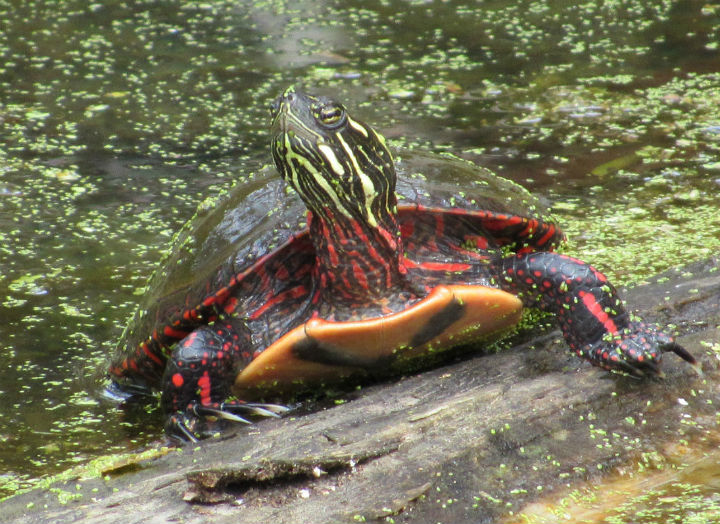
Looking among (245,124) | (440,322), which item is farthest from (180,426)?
(245,124)

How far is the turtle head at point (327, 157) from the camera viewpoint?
9.56 ft

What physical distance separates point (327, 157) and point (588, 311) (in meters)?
1.02

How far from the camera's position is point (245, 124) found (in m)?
6.70

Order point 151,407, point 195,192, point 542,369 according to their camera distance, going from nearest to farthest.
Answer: point 542,369, point 151,407, point 195,192

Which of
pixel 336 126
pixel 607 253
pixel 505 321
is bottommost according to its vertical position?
pixel 607 253

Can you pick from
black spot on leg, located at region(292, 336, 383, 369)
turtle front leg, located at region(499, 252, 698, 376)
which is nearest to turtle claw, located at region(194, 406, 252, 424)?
black spot on leg, located at region(292, 336, 383, 369)

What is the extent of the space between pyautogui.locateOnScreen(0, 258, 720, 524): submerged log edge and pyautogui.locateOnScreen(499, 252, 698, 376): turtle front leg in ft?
0.23

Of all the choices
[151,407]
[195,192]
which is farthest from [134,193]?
[151,407]

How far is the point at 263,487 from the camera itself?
218cm

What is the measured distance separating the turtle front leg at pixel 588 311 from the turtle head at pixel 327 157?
0.60 metres

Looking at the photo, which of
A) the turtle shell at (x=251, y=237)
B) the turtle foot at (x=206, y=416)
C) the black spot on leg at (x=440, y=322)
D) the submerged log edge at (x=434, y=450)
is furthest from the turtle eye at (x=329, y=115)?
the turtle foot at (x=206, y=416)

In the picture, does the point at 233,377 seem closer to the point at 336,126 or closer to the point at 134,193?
the point at 336,126

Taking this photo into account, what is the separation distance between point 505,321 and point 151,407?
149 cm

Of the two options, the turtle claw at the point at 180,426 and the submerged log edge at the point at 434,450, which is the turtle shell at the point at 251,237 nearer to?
the turtle claw at the point at 180,426
